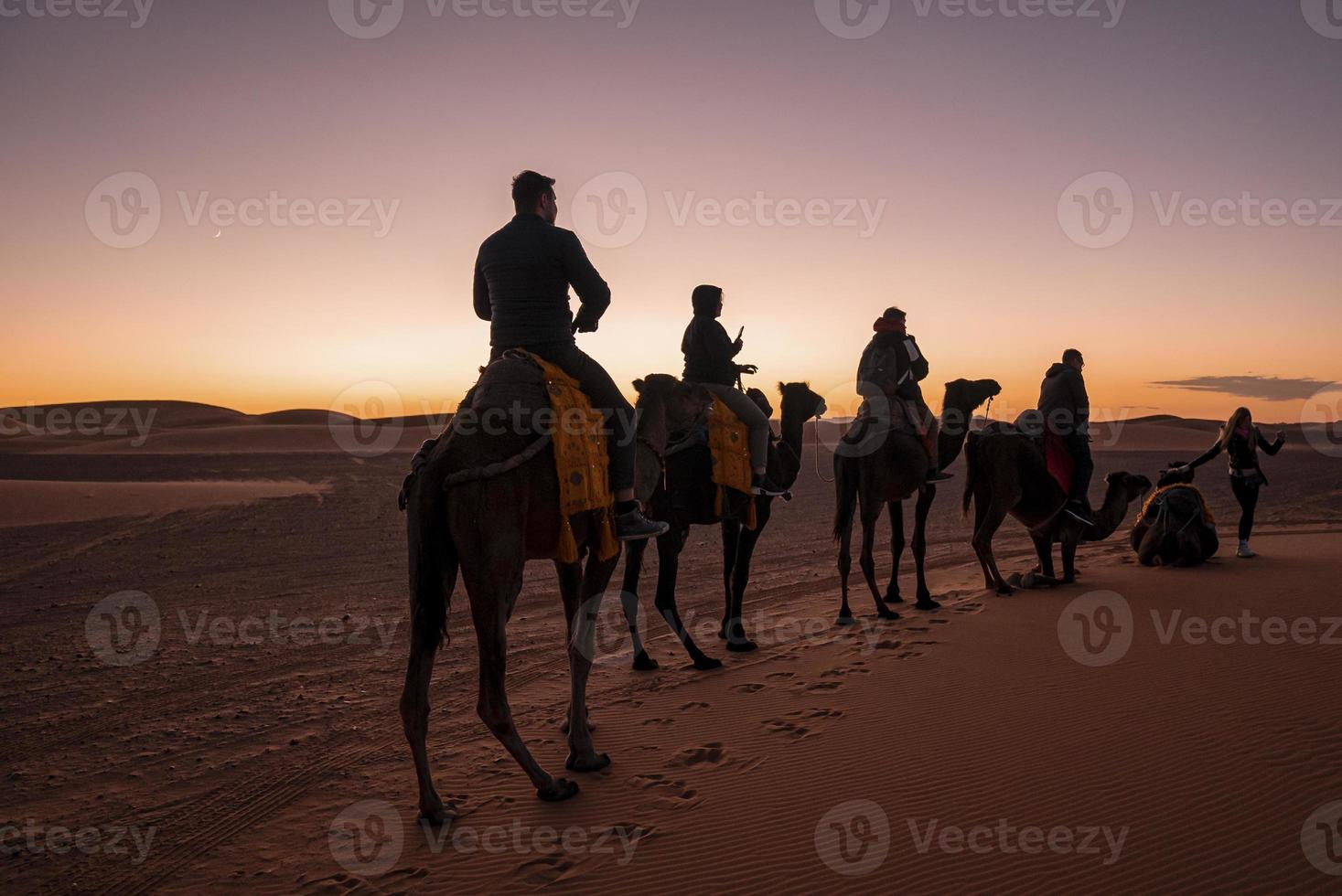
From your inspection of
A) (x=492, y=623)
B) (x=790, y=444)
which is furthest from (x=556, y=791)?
(x=790, y=444)

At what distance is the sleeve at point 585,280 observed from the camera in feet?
18.9

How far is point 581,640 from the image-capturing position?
20.4 ft

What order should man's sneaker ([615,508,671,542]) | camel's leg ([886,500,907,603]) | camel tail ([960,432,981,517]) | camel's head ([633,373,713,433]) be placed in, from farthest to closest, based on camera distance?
camel tail ([960,432,981,517]), camel's leg ([886,500,907,603]), camel's head ([633,373,713,433]), man's sneaker ([615,508,671,542])

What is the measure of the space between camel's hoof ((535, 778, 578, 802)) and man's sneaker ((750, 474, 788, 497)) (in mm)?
3928

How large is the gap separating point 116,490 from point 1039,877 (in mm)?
30980

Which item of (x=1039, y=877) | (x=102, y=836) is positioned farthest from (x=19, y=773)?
(x=1039, y=877)

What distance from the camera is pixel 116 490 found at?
2759cm

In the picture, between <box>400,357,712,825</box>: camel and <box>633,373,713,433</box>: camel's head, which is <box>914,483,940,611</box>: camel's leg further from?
<box>400,357,712,825</box>: camel

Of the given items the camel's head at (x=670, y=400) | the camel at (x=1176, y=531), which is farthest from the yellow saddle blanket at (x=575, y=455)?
the camel at (x=1176, y=531)

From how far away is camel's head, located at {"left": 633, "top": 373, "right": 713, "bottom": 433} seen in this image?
7309mm

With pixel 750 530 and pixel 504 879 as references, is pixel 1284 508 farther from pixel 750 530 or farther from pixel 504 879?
pixel 504 879

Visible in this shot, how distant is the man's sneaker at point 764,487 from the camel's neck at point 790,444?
350mm

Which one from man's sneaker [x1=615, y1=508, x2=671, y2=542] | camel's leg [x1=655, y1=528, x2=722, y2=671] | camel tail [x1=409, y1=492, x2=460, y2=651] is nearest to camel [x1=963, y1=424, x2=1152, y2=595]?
camel's leg [x1=655, y1=528, x2=722, y2=671]

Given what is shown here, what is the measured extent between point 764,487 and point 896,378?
2.98 metres
